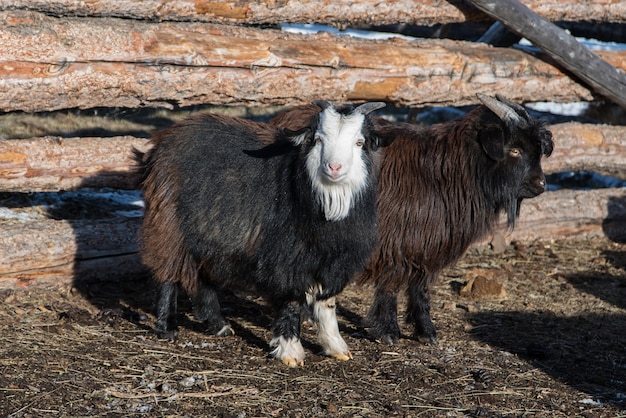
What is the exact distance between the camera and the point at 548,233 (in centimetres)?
951

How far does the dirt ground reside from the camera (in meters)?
5.01

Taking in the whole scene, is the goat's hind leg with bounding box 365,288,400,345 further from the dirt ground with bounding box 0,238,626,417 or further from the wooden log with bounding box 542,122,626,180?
the wooden log with bounding box 542,122,626,180

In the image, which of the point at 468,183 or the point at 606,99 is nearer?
the point at 468,183

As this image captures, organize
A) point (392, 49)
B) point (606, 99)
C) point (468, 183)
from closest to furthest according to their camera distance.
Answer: point (468, 183), point (392, 49), point (606, 99)

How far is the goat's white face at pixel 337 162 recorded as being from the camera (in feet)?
17.4

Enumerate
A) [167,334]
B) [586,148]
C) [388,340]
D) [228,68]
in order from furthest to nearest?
1. [586,148]
2. [228,68]
3. [388,340]
4. [167,334]

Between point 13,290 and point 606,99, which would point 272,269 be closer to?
point 13,290

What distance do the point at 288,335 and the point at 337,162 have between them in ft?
4.27

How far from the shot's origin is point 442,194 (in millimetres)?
6531

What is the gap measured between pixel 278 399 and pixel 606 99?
5985 mm

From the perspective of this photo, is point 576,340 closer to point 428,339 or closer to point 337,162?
point 428,339

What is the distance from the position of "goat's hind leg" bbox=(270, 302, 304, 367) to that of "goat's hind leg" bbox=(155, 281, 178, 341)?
89 cm

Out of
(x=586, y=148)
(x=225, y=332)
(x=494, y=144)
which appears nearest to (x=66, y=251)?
(x=225, y=332)

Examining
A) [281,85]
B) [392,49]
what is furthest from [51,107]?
[392,49]
